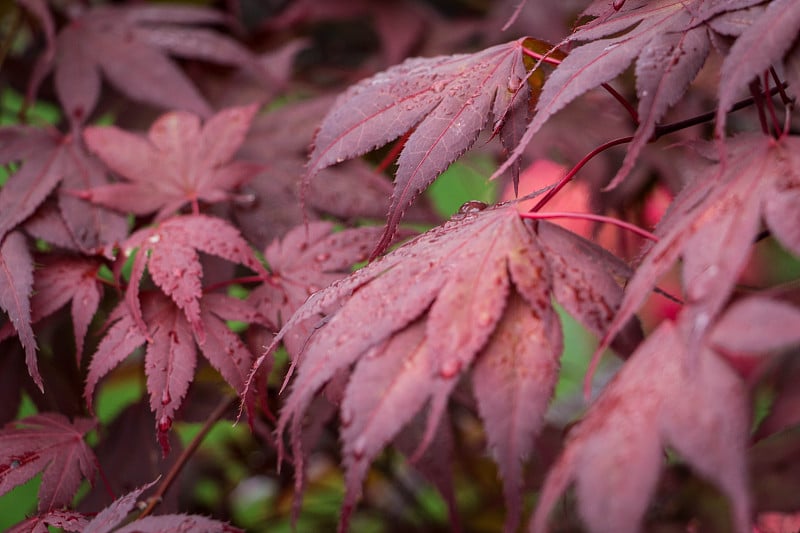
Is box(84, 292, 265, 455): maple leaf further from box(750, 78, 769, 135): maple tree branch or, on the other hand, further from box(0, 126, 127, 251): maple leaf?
box(750, 78, 769, 135): maple tree branch

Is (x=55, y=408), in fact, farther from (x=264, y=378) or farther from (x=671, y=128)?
(x=671, y=128)

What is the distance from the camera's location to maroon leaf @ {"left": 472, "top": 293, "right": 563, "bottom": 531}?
0.37 meters

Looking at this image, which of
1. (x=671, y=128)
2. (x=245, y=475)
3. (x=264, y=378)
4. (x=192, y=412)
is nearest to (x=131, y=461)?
(x=192, y=412)

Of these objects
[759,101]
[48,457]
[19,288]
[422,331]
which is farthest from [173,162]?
[759,101]

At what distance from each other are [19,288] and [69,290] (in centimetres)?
6

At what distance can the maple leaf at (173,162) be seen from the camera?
0.74 m

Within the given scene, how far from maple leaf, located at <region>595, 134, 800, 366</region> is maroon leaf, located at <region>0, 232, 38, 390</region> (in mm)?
453

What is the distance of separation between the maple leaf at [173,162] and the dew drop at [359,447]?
432mm

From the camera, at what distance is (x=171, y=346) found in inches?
22.6

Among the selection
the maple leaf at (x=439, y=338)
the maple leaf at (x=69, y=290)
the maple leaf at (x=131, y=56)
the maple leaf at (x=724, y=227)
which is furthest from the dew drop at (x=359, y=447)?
the maple leaf at (x=131, y=56)

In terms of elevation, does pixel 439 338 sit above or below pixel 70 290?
above

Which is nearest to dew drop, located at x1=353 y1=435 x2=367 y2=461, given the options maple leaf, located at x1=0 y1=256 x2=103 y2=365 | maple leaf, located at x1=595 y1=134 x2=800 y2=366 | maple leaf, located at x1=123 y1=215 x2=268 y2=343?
maple leaf, located at x1=595 y1=134 x2=800 y2=366

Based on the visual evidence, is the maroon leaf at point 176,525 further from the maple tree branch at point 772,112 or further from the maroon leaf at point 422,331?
the maple tree branch at point 772,112

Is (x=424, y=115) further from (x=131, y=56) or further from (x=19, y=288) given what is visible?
(x=131, y=56)
